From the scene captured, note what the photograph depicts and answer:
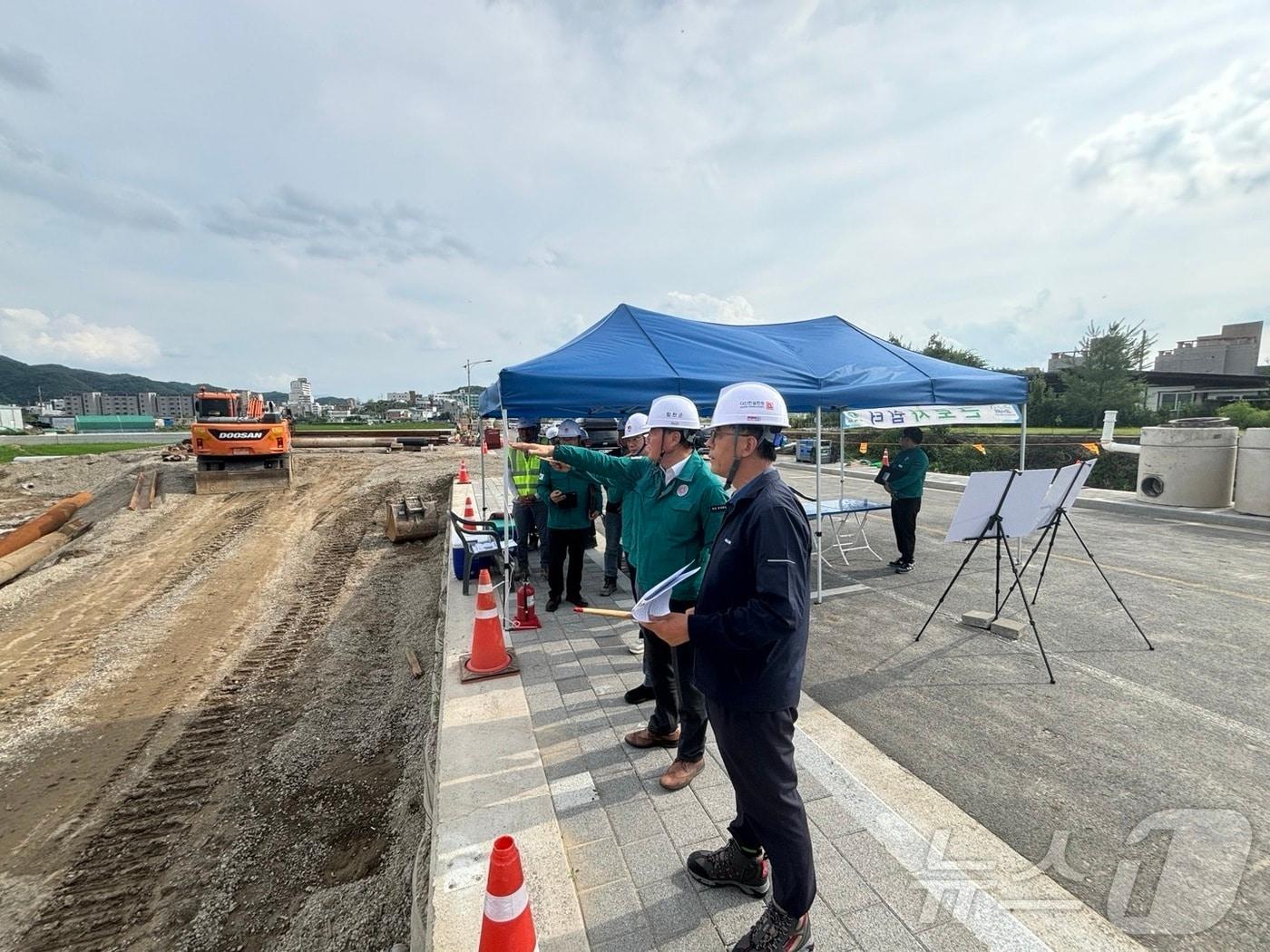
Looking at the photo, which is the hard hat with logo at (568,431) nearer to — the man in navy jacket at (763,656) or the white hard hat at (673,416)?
the white hard hat at (673,416)

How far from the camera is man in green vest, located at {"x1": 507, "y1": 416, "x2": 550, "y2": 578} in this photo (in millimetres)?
6309

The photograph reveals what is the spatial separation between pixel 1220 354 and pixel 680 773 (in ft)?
220

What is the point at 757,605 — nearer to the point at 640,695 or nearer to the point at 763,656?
the point at 763,656

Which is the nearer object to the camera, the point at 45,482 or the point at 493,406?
the point at 493,406

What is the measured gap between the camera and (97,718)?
17.0ft

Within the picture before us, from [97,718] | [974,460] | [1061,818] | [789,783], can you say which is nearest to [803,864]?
[789,783]

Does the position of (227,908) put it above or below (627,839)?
below

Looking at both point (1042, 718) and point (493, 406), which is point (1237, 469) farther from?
point (493, 406)

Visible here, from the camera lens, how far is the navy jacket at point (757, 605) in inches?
71.1

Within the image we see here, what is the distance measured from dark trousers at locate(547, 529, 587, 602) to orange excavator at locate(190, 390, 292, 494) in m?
13.9

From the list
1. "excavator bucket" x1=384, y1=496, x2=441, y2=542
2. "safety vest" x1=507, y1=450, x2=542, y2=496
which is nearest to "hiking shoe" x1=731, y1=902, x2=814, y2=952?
"safety vest" x1=507, y1=450, x2=542, y2=496

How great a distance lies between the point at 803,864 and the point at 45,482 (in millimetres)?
28876

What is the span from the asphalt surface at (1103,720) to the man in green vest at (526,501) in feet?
10.4

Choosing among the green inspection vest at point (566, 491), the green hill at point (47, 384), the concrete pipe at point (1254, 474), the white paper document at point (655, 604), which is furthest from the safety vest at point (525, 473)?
the green hill at point (47, 384)
